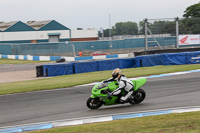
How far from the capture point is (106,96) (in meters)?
11.2

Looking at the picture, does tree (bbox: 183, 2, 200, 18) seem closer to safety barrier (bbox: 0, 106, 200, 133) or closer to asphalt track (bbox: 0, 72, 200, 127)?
asphalt track (bbox: 0, 72, 200, 127)

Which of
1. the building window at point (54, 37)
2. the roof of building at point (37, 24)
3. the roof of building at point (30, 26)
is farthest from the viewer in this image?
the roof of building at point (37, 24)

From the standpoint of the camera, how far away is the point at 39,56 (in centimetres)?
4859

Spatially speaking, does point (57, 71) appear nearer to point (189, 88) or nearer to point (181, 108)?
point (189, 88)

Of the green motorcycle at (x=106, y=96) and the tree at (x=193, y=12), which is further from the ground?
the tree at (x=193, y=12)

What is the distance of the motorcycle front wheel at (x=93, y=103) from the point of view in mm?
11453

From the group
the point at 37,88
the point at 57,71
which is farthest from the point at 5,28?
the point at 37,88

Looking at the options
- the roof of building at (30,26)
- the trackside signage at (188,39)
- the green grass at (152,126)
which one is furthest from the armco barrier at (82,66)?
the roof of building at (30,26)

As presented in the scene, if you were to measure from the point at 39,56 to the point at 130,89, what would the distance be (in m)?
38.5

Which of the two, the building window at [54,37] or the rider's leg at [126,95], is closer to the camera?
the rider's leg at [126,95]

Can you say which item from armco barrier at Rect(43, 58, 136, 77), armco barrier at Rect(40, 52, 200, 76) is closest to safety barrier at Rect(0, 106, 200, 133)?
armco barrier at Rect(43, 58, 136, 77)

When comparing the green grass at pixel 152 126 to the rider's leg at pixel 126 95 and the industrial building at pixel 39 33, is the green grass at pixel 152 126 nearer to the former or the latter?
the rider's leg at pixel 126 95

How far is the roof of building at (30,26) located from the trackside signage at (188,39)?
5160 cm

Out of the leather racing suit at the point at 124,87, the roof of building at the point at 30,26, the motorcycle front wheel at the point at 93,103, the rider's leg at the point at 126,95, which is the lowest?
the motorcycle front wheel at the point at 93,103
